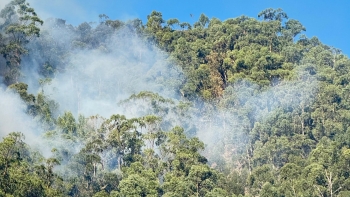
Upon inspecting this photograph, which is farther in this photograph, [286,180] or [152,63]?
[152,63]

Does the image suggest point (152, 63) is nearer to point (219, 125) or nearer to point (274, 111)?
point (219, 125)

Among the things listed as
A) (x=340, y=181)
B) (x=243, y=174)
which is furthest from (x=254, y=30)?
(x=340, y=181)

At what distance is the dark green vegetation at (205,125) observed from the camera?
34.2 m

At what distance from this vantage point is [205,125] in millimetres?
46875

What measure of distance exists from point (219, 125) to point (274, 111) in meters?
4.72

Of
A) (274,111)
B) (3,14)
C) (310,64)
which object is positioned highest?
(3,14)

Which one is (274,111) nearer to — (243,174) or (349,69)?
(243,174)

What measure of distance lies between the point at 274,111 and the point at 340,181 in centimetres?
975

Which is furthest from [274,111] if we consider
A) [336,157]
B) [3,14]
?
[3,14]

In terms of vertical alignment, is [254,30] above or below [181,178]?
above

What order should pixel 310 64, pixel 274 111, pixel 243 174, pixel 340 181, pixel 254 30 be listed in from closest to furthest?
pixel 340 181, pixel 243 174, pixel 274 111, pixel 310 64, pixel 254 30

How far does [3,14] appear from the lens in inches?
2110

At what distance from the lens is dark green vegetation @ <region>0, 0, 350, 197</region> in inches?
1348

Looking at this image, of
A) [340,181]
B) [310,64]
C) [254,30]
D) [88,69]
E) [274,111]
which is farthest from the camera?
[254,30]
